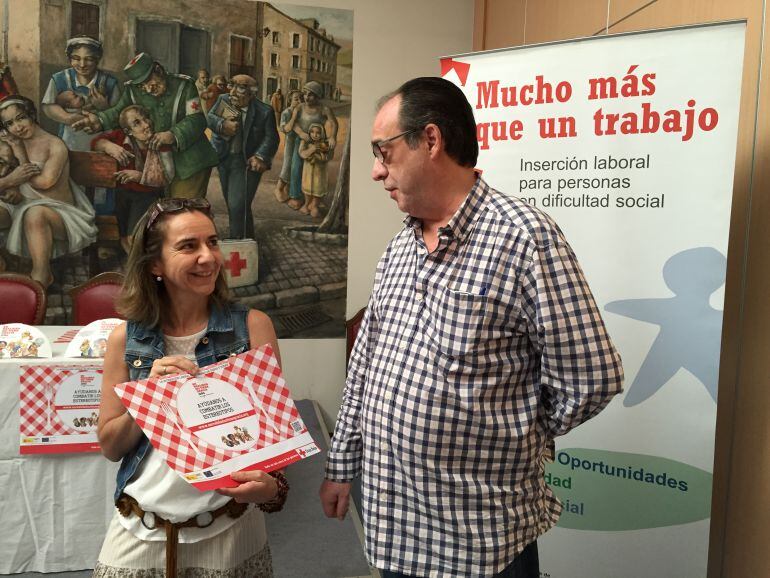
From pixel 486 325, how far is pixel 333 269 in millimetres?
3603

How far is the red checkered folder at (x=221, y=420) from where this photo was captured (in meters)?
1.31

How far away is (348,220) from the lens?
489 centimetres

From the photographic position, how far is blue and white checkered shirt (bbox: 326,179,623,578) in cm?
134

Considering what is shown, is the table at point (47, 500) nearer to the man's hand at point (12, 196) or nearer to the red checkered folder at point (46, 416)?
the red checkered folder at point (46, 416)

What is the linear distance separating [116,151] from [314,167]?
135cm

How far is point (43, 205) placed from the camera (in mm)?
4453

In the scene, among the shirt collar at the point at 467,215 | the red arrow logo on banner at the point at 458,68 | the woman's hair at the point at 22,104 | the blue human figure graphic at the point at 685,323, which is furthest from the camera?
the woman's hair at the point at 22,104

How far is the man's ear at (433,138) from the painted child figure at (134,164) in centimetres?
352

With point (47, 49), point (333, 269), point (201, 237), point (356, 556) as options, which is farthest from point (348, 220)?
point (201, 237)

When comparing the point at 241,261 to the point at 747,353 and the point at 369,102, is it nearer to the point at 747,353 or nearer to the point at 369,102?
the point at 369,102

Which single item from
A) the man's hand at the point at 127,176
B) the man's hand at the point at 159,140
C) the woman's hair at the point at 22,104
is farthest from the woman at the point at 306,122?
the woman's hair at the point at 22,104

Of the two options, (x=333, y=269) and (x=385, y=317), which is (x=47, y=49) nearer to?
(x=333, y=269)

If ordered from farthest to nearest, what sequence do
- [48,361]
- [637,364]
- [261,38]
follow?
[261,38] → [48,361] → [637,364]

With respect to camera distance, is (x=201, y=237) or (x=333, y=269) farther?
(x=333, y=269)
